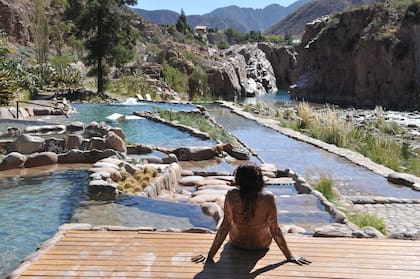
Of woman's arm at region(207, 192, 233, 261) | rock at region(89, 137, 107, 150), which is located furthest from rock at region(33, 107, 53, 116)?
woman's arm at region(207, 192, 233, 261)

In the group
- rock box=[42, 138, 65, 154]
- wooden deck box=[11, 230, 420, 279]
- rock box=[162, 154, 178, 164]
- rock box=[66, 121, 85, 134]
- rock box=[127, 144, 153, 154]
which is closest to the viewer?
wooden deck box=[11, 230, 420, 279]

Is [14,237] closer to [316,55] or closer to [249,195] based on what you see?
[249,195]

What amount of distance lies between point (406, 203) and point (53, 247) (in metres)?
5.06

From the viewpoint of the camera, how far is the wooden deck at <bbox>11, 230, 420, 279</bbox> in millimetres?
3521

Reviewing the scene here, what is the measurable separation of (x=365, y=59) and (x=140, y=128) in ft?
90.5

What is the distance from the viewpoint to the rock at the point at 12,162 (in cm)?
843

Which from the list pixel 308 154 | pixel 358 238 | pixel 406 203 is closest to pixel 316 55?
pixel 308 154

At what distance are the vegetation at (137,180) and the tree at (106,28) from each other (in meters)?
15.8

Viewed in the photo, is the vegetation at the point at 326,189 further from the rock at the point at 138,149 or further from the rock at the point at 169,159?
→ the rock at the point at 138,149

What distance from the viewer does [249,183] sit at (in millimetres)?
3646

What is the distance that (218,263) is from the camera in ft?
12.1

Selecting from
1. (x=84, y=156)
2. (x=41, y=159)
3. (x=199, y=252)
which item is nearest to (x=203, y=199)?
(x=199, y=252)

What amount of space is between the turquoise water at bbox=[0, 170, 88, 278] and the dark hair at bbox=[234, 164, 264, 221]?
221 cm

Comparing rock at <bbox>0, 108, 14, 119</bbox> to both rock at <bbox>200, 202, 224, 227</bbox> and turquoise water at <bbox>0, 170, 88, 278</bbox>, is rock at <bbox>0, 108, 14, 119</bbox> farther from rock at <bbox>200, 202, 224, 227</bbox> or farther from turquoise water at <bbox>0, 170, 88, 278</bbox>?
rock at <bbox>200, 202, 224, 227</bbox>
